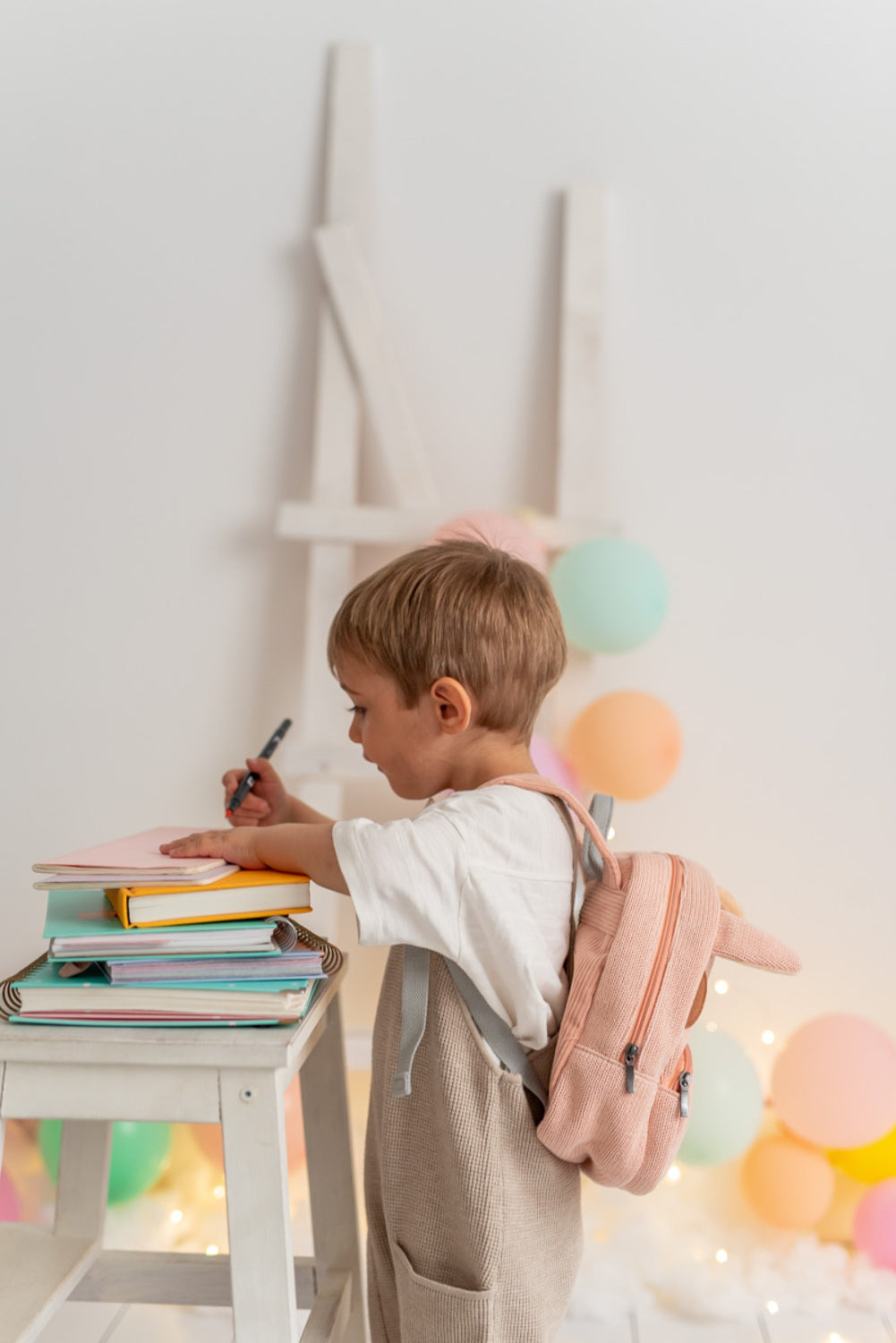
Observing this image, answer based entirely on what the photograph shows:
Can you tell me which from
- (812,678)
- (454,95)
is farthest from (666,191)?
(812,678)

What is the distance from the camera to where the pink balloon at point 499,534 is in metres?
1.53

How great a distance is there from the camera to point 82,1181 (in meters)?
1.31

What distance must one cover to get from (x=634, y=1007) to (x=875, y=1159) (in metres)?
0.91

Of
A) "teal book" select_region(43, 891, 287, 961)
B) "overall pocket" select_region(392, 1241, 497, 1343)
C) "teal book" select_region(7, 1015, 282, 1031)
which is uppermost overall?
"teal book" select_region(43, 891, 287, 961)

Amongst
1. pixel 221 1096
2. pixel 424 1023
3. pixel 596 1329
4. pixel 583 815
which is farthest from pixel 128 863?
pixel 596 1329

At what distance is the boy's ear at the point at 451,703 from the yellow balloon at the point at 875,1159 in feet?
3.46

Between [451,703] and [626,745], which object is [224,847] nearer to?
[451,703]

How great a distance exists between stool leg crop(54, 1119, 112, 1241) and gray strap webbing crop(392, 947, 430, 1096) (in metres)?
0.52

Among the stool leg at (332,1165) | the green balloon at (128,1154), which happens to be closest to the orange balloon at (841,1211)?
the stool leg at (332,1165)

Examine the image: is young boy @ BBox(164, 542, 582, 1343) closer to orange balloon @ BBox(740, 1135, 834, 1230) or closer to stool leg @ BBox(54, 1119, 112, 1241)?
stool leg @ BBox(54, 1119, 112, 1241)

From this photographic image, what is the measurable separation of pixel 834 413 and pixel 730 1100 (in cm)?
106

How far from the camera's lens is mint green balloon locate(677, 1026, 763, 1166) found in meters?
1.47

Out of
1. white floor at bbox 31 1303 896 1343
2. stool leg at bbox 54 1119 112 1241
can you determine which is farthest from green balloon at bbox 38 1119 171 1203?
stool leg at bbox 54 1119 112 1241

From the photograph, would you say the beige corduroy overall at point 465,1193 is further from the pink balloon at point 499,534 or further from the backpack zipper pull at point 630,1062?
the pink balloon at point 499,534
